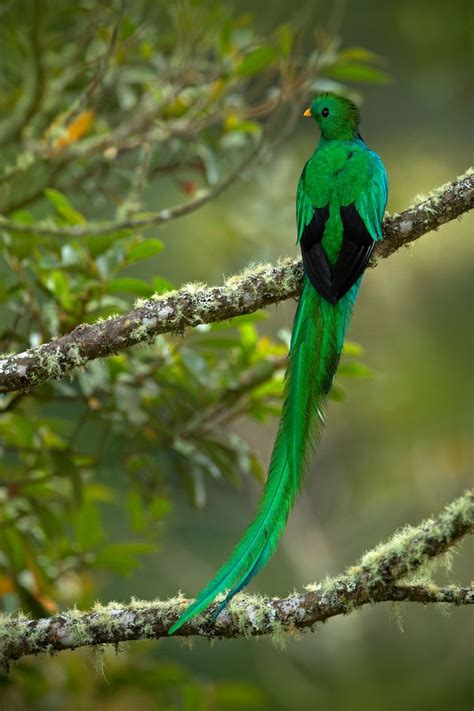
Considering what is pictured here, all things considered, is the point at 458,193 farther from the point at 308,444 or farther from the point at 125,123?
the point at 125,123

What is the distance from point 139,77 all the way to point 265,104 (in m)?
0.41

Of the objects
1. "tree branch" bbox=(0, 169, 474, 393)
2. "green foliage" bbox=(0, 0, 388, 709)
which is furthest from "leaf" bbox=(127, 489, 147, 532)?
"tree branch" bbox=(0, 169, 474, 393)

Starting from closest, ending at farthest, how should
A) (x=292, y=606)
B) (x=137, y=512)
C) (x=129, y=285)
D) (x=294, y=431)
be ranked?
(x=292, y=606) → (x=294, y=431) → (x=129, y=285) → (x=137, y=512)

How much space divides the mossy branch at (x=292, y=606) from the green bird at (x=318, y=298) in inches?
2.9

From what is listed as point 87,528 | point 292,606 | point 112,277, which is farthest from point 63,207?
point 292,606

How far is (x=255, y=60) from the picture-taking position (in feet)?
10.2

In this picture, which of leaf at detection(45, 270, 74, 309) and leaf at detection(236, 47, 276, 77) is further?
leaf at detection(236, 47, 276, 77)

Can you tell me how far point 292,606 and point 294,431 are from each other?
326 millimetres

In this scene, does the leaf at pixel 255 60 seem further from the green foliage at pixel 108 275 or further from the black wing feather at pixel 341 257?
the black wing feather at pixel 341 257

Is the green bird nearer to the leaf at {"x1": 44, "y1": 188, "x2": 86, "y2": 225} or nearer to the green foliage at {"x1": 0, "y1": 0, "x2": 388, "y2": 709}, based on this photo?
the green foliage at {"x1": 0, "y1": 0, "x2": 388, "y2": 709}

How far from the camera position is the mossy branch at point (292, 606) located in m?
1.60

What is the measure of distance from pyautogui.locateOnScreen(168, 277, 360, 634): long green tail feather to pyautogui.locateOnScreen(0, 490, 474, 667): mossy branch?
0.09 meters

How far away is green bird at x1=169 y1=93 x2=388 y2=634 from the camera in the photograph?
1700mm

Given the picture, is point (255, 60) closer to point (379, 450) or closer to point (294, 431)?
point (294, 431)
